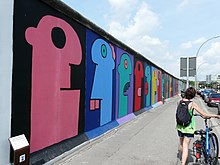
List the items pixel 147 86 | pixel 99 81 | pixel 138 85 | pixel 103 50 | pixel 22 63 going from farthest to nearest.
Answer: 1. pixel 147 86
2. pixel 138 85
3. pixel 103 50
4. pixel 99 81
5. pixel 22 63

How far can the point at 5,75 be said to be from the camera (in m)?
4.03

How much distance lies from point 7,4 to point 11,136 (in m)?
2.03

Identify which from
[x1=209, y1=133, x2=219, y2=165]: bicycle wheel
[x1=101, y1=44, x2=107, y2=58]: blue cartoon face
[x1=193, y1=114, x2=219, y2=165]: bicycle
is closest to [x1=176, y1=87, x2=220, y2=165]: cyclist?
[x1=193, y1=114, x2=219, y2=165]: bicycle

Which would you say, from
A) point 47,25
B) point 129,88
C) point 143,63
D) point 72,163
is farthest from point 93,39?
point 143,63

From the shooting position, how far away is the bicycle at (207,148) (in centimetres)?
505

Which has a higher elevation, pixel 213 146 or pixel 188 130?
pixel 188 130

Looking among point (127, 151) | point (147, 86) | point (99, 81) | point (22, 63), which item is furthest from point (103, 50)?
point (147, 86)

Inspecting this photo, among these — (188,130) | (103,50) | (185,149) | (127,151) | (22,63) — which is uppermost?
(103,50)

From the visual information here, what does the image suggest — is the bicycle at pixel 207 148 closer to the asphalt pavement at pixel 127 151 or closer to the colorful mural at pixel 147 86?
the asphalt pavement at pixel 127 151

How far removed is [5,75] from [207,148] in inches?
149

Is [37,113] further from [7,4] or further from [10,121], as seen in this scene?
[7,4]

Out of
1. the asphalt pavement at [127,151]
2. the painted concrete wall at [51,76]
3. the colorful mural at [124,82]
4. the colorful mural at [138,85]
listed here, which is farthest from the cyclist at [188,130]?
the colorful mural at [138,85]

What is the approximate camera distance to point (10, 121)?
421 centimetres

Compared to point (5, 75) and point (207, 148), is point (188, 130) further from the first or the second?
point (5, 75)
